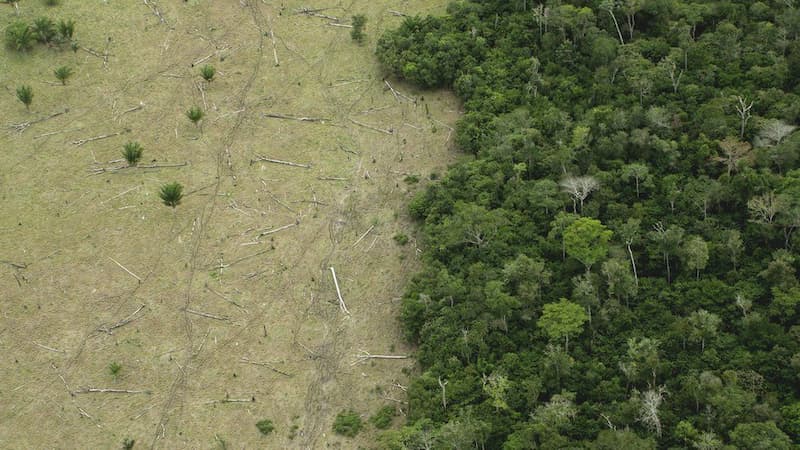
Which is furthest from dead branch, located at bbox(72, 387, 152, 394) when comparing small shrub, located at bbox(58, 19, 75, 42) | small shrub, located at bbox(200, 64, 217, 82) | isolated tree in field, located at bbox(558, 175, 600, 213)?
small shrub, located at bbox(58, 19, 75, 42)

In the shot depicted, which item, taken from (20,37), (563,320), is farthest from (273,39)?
(563,320)

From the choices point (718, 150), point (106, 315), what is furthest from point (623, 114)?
point (106, 315)

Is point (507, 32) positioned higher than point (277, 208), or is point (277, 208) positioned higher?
point (507, 32)

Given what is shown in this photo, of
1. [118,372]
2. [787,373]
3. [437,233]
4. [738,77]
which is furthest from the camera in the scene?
[738,77]

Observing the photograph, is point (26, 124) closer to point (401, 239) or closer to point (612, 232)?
point (401, 239)

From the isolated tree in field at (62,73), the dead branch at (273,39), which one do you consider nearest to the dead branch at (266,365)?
the dead branch at (273,39)

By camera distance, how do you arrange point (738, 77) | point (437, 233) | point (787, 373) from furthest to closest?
point (738, 77)
point (437, 233)
point (787, 373)

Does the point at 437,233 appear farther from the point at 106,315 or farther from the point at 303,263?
the point at 106,315
